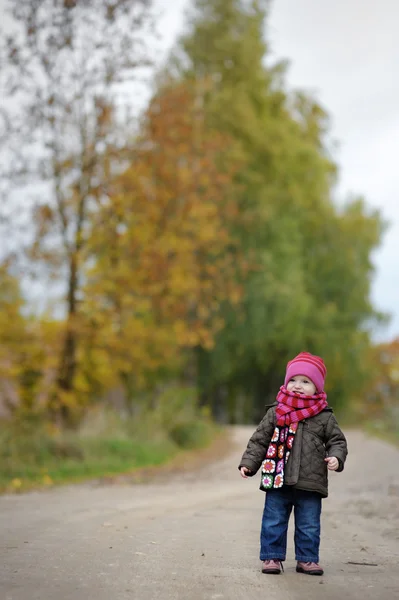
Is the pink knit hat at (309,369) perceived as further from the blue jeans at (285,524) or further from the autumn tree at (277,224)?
the autumn tree at (277,224)

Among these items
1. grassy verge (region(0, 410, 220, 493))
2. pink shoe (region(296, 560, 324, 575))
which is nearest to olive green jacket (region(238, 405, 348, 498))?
pink shoe (region(296, 560, 324, 575))

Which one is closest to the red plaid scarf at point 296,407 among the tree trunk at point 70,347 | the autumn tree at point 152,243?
the autumn tree at point 152,243

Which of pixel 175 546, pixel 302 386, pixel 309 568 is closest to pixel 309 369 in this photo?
pixel 302 386

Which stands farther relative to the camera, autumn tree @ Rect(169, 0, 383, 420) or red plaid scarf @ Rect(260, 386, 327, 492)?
autumn tree @ Rect(169, 0, 383, 420)

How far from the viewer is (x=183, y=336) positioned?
17.6 m

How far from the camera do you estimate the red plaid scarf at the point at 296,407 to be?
554 centimetres

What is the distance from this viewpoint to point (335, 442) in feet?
18.0

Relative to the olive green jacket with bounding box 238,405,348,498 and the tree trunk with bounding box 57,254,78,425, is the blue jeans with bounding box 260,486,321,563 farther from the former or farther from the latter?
the tree trunk with bounding box 57,254,78,425

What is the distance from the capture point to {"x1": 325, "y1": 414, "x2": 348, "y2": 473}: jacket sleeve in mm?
5410

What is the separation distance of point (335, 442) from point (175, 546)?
1.58 m

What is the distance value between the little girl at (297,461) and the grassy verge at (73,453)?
21.0 ft

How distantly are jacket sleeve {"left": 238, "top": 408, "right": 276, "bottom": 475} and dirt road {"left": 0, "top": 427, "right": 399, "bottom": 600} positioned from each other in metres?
0.69

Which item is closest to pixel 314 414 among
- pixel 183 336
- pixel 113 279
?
pixel 113 279

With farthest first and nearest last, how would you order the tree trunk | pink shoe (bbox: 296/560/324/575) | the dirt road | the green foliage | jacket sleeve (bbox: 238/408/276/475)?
1. the tree trunk
2. the green foliage
3. jacket sleeve (bbox: 238/408/276/475)
4. pink shoe (bbox: 296/560/324/575)
5. the dirt road
